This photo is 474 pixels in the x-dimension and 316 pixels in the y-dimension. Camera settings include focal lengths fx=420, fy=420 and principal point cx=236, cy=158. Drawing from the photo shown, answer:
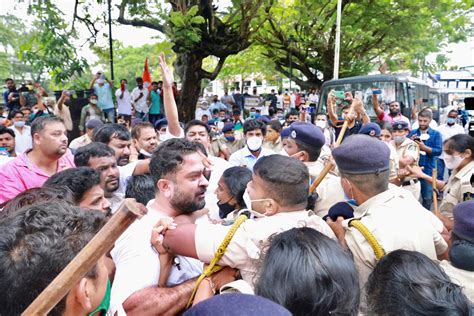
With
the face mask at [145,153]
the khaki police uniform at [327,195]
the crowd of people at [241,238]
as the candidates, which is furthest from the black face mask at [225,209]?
the face mask at [145,153]

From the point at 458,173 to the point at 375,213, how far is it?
204 centimetres

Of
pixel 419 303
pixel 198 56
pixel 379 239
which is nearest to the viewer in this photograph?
pixel 419 303

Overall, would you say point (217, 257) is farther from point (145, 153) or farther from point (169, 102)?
point (145, 153)

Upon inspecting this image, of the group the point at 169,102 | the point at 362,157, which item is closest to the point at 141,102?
the point at 169,102

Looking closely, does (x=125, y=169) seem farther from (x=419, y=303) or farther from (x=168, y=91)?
(x=419, y=303)

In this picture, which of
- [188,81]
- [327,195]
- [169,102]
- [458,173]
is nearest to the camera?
[327,195]

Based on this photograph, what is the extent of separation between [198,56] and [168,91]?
20.5 ft

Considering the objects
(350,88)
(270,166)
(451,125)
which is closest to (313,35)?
(350,88)

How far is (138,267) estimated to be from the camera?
5.56 ft

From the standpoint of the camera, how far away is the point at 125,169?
11.1ft

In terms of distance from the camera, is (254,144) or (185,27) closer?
(254,144)

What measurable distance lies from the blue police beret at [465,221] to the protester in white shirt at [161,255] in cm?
119

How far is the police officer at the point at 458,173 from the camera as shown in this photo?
3.38 m

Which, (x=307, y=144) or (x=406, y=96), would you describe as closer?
(x=307, y=144)
